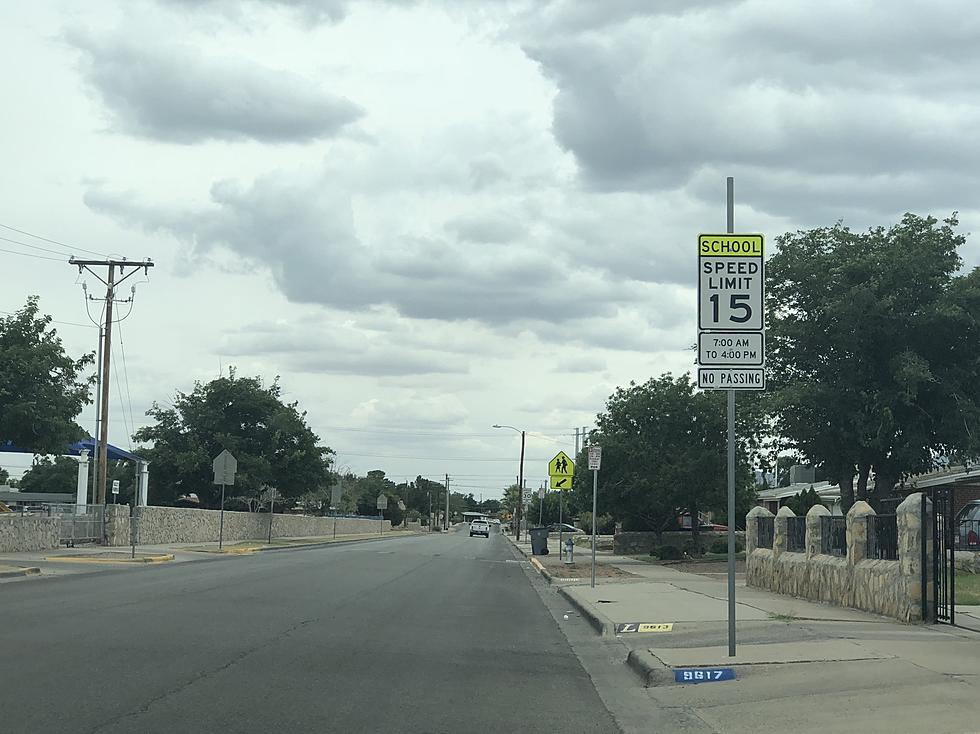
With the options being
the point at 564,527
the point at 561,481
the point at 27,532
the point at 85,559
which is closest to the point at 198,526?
the point at 27,532

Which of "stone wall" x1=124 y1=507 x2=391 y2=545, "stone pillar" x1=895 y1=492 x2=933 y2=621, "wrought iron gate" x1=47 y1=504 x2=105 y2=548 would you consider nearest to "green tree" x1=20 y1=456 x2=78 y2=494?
"stone wall" x1=124 y1=507 x2=391 y2=545

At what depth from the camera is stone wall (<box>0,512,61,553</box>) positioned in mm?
32938

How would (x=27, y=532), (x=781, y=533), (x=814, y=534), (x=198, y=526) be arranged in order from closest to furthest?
(x=814, y=534)
(x=781, y=533)
(x=27, y=532)
(x=198, y=526)

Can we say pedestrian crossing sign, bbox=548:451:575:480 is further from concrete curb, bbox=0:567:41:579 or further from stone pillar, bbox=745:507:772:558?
concrete curb, bbox=0:567:41:579

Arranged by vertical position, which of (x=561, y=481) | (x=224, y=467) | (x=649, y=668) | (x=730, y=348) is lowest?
(x=649, y=668)

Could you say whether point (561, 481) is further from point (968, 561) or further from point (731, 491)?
point (731, 491)

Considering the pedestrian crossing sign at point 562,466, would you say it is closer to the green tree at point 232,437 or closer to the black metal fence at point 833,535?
the black metal fence at point 833,535

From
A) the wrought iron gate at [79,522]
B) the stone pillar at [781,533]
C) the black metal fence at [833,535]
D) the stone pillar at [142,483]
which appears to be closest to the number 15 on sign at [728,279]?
the black metal fence at [833,535]

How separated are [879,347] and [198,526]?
107 ft

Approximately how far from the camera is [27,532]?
34438 millimetres

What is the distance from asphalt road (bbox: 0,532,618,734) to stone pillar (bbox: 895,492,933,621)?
457 cm

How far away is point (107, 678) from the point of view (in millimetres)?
9758

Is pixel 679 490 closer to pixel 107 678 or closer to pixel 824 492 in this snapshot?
pixel 824 492

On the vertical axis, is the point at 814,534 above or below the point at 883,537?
below
